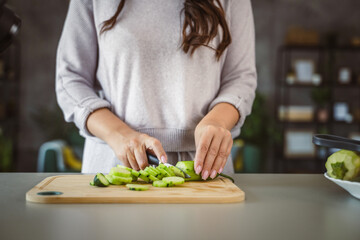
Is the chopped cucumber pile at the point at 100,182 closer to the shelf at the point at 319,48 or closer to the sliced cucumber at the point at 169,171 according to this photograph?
the sliced cucumber at the point at 169,171

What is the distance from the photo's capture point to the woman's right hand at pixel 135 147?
1085mm

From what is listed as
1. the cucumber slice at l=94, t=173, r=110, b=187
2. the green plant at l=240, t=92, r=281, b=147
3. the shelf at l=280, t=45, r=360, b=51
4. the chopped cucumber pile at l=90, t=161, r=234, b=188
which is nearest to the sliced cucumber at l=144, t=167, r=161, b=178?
the chopped cucumber pile at l=90, t=161, r=234, b=188

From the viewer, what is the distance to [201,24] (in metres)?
1.31

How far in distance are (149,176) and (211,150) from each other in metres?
0.18

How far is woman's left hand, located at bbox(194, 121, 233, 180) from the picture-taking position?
1059mm

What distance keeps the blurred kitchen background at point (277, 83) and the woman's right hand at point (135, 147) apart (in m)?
4.27

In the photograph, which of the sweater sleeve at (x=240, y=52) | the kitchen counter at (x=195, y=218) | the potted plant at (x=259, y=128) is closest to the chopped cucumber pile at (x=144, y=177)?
the kitchen counter at (x=195, y=218)

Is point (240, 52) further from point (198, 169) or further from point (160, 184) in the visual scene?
point (160, 184)

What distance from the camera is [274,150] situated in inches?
247

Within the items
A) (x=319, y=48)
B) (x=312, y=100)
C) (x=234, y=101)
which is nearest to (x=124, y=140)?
(x=234, y=101)

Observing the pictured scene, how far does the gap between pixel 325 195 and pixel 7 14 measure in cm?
82

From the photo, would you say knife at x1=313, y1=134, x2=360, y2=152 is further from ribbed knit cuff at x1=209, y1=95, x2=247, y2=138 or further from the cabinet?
the cabinet

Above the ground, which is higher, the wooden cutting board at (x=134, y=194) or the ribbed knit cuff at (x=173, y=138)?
the ribbed knit cuff at (x=173, y=138)

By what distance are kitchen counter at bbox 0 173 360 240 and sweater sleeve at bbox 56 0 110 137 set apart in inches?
16.2
